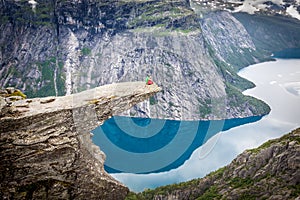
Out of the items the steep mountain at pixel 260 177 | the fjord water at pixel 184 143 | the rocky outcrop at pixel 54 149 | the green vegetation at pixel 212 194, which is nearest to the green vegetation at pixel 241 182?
the steep mountain at pixel 260 177

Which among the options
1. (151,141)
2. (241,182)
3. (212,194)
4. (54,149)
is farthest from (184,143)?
(54,149)

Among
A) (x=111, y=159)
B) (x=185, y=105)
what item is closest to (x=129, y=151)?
(x=111, y=159)

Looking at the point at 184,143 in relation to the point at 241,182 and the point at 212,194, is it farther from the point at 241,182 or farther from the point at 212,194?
the point at 212,194

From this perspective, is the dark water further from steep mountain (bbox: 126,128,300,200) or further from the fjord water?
steep mountain (bbox: 126,128,300,200)

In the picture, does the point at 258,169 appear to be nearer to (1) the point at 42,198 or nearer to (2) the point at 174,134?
(1) the point at 42,198

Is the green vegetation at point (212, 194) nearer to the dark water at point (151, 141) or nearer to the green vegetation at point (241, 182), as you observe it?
the green vegetation at point (241, 182)

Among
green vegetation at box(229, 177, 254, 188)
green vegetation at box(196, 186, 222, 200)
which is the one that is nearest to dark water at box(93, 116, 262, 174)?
green vegetation at box(229, 177, 254, 188)
